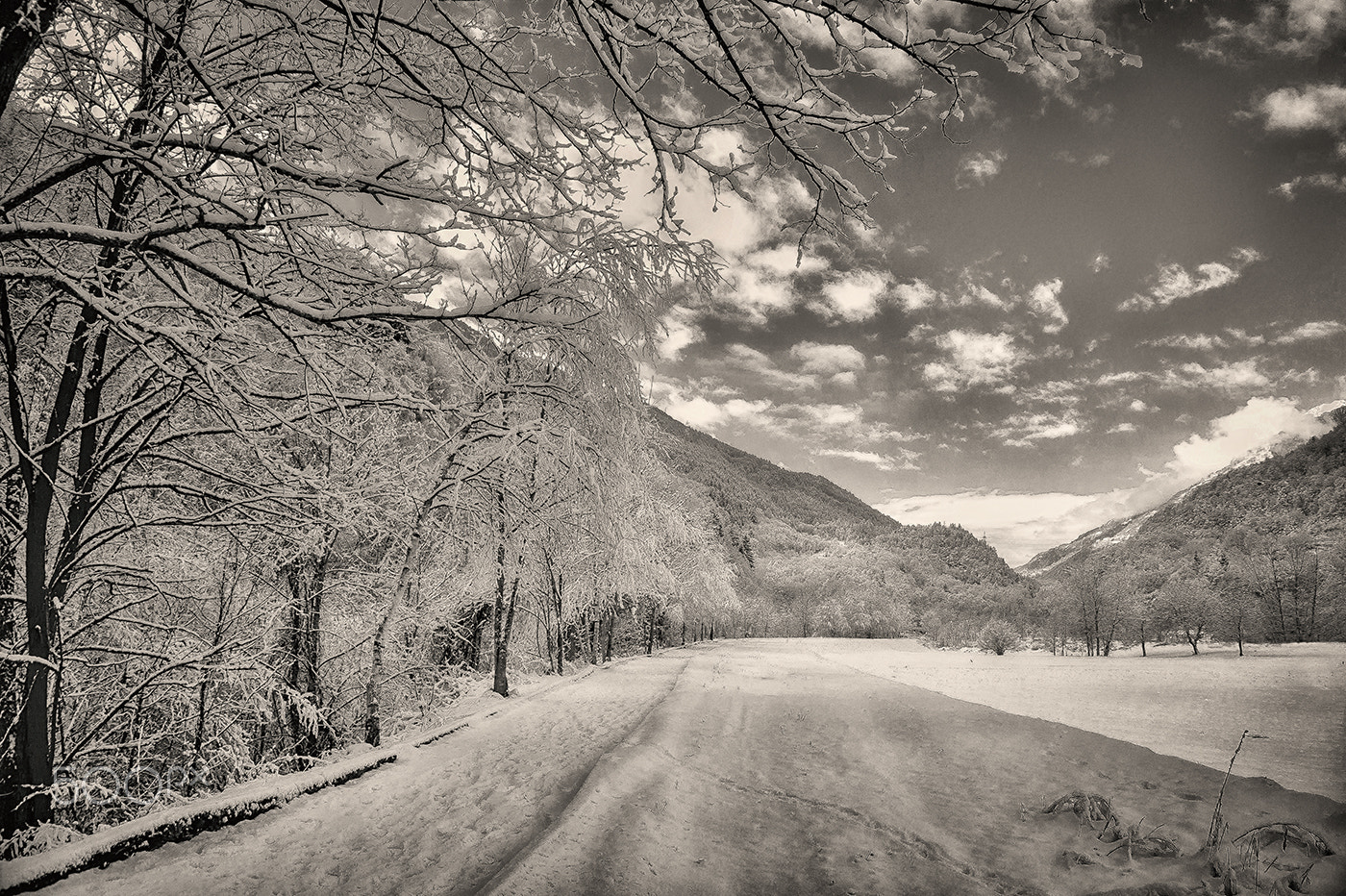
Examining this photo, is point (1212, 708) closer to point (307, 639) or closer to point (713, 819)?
point (713, 819)

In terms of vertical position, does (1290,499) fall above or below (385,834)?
above

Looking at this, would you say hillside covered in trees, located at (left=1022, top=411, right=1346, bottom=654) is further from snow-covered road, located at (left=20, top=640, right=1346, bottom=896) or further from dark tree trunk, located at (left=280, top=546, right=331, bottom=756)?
dark tree trunk, located at (left=280, top=546, right=331, bottom=756)

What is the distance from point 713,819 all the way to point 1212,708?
17.3m

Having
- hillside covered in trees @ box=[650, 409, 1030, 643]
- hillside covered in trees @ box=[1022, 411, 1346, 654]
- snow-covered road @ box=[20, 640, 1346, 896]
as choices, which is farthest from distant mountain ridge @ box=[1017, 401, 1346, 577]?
snow-covered road @ box=[20, 640, 1346, 896]

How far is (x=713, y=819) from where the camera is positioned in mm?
4492

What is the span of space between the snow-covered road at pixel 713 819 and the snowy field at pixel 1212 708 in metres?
2.04

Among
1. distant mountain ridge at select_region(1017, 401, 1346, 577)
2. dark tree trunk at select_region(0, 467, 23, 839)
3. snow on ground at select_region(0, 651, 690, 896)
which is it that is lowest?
snow on ground at select_region(0, 651, 690, 896)

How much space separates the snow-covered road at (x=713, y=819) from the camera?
3307mm

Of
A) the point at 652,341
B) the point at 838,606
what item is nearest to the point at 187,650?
the point at 652,341

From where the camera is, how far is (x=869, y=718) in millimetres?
10102

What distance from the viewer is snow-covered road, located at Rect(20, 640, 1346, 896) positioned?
3307 millimetres

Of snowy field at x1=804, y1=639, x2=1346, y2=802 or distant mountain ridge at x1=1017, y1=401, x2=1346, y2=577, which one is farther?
distant mountain ridge at x1=1017, y1=401, x2=1346, y2=577

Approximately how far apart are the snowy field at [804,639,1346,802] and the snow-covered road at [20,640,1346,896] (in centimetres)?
204

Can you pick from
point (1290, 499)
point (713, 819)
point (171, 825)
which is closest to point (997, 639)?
point (713, 819)
